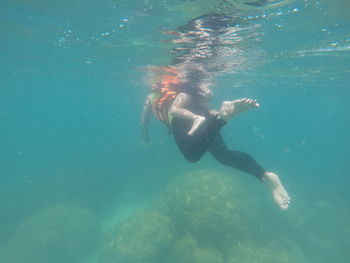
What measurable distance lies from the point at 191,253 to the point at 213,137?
8.74 m

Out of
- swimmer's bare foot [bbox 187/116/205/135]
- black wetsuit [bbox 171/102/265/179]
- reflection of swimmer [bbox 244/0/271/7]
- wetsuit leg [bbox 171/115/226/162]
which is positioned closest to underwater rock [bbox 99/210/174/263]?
black wetsuit [bbox 171/102/265/179]

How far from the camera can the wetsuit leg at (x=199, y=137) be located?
6.52m

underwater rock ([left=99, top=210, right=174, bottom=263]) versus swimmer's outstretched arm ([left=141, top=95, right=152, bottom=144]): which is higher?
swimmer's outstretched arm ([left=141, top=95, right=152, bottom=144])

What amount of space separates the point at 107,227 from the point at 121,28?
14.5 metres

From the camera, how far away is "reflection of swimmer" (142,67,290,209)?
6.60m

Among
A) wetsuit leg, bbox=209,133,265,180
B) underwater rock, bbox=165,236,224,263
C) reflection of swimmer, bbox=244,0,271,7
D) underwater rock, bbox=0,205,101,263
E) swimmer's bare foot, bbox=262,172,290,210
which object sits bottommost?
underwater rock, bbox=0,205,101,263

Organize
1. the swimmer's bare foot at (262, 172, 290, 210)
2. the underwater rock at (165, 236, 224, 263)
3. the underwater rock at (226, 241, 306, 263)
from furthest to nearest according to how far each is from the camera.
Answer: the underwater rock at (165, 236, 224, 263), the underwater rock at (226, 241, 306, 263), the swimmer's bare foot at (262, 172, 290, 210)

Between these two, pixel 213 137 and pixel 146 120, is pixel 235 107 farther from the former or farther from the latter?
pixel 146 120

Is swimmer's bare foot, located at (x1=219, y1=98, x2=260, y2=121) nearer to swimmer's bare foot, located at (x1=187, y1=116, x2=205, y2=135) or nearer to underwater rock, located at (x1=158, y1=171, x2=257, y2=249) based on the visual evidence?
swimmer's bare foot, located at (x1=187, y1=116, x2=205, y2=135)

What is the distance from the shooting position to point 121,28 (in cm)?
1348

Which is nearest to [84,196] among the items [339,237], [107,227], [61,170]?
[107,227]

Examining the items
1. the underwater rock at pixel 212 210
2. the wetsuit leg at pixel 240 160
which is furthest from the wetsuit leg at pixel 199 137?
the underwater rock at pixel 212 210

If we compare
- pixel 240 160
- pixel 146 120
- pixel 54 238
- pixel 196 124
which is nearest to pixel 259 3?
pixel 196 124

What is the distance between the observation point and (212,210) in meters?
14.3
